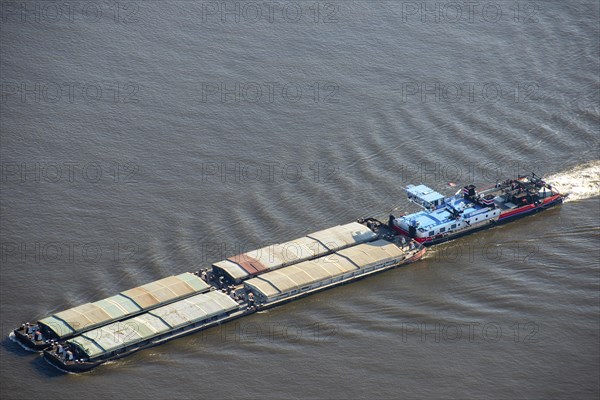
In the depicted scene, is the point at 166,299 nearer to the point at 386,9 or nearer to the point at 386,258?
the point at 386,258
